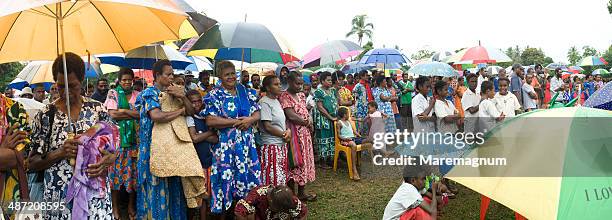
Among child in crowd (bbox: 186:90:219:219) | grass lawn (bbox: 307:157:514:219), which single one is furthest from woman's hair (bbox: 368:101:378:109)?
child in crowd (bbox: 186:90:219:219)

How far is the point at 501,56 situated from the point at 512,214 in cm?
521

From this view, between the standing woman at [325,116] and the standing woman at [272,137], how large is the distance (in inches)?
98.3

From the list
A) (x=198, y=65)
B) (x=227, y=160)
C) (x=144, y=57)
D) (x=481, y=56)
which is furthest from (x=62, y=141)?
(x=481, y=56)

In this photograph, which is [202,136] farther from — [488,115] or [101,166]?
[488,115]

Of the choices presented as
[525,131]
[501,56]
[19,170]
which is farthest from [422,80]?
[19,170]

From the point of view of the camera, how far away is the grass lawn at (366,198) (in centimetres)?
531

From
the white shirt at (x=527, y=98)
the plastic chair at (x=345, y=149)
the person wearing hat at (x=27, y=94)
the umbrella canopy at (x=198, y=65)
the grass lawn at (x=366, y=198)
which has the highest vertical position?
the umbrella canopy at (x=198, y=65)

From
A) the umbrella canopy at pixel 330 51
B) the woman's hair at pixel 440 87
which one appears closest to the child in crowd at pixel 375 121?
the umbrella canopy at pixel 330 51

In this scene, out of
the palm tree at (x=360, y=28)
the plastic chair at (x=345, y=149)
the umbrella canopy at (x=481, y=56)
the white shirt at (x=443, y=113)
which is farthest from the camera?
the palm tree at (x=360, y=28)

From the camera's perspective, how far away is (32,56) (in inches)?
135

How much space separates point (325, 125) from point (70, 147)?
5.08 meters

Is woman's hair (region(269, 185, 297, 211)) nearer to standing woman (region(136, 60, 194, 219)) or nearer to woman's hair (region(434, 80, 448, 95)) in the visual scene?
standing woman (region(136, 60, 194, 219))

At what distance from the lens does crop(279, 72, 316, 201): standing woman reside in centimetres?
543

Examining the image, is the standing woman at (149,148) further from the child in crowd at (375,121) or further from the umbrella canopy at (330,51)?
the child in crowd at (375,121)
